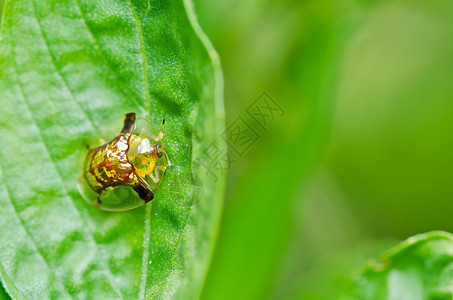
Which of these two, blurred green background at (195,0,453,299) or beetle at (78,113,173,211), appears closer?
beetle at (78,113,173,211)

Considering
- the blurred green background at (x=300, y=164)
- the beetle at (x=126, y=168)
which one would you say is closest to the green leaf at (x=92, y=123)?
the beetle at (x=126, y=168)

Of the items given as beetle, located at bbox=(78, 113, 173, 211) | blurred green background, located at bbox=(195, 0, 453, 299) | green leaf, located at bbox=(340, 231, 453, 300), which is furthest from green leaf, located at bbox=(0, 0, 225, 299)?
blurred green background, located at bbox=(195, 0, 453, 299)

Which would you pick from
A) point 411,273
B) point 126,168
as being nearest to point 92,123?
point 126,168

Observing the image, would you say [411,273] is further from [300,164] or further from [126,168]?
[126,168]

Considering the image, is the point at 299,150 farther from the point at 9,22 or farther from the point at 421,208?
the point at 421,208

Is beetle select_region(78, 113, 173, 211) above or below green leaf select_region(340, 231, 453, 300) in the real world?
below

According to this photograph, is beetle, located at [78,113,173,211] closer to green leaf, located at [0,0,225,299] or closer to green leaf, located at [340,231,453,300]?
green leaf, located at [0,0,225,299]

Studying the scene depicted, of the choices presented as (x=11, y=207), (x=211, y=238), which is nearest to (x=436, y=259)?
(x=211, y=238)

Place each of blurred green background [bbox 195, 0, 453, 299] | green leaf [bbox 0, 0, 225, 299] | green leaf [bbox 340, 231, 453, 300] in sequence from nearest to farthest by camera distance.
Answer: green leaf [bbox 0, 0, 225, 299] < green leaf [bbox 340, 231, 453, 300] < blurred green background [bbox 195, 0, 453, 299]
